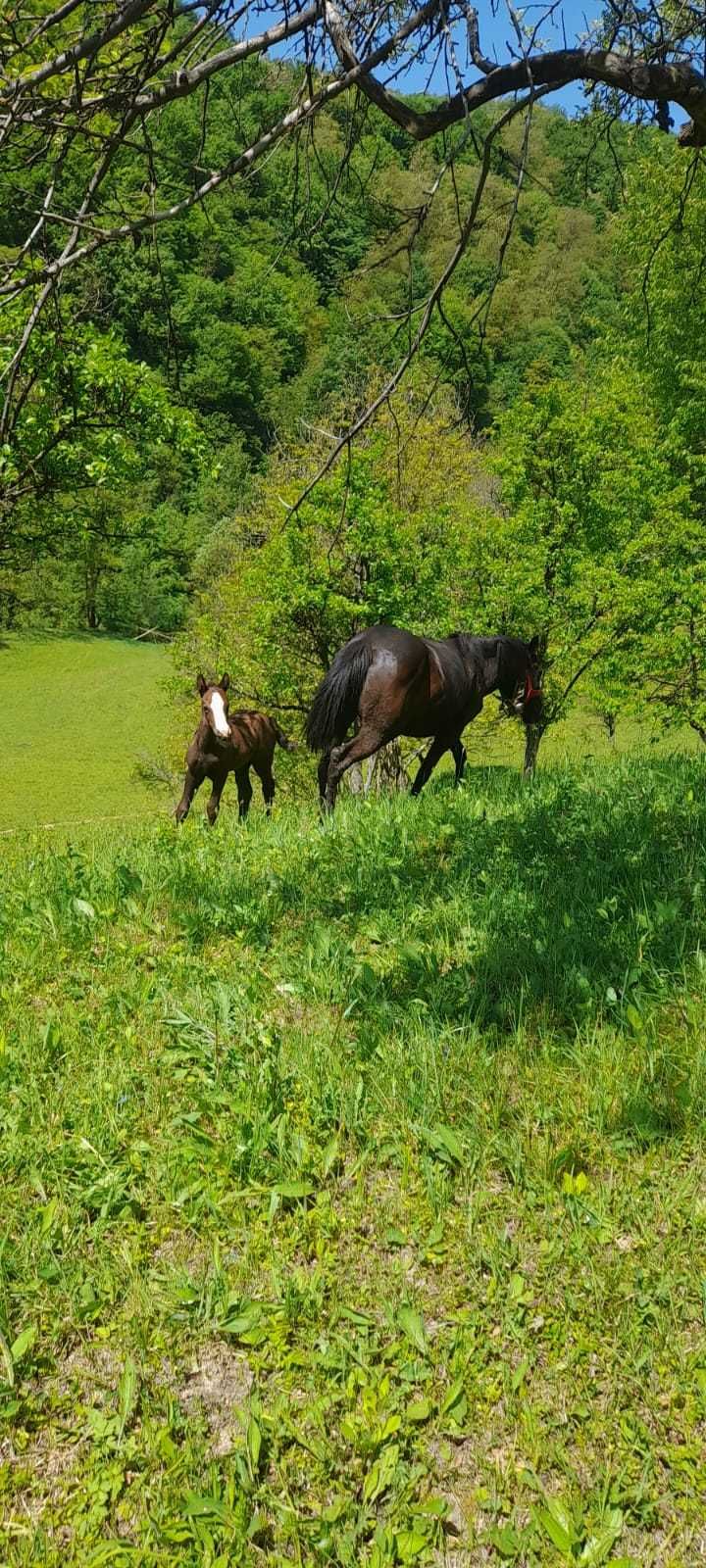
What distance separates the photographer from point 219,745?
11.6m

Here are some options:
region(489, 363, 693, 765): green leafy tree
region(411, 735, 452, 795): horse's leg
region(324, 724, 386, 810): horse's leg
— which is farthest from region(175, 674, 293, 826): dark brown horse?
region(489, 363, 693, 765): green leafy tree

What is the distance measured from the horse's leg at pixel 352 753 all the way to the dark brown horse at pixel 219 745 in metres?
1.79

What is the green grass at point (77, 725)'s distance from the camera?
91.0 feet

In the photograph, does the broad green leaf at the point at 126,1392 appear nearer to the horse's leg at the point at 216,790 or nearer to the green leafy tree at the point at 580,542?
the horse's leg at the point at 216,790

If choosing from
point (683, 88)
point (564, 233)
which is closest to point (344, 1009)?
point (683, 88)

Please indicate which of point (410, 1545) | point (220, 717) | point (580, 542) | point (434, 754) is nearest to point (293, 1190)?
point (410, 1545)

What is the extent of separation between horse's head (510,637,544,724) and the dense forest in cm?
346

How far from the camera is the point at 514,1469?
6.77 feet

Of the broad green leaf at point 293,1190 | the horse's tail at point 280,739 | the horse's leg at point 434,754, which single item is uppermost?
the horse's leg at point 434,754

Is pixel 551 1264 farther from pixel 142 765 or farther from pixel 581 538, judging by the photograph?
pixel 142 765

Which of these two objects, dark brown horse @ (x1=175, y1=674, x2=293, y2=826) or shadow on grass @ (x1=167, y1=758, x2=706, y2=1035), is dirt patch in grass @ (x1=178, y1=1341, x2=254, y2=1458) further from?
dark brown horse @ (x1=175, y1=674, x2=293, y2=826)

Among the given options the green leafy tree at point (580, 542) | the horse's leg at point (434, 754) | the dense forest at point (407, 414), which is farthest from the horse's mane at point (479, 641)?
the green leafy tree at point (580, 542)

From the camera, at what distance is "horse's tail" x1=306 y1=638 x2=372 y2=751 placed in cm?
905

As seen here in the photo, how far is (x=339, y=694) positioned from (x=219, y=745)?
3.13 metres
